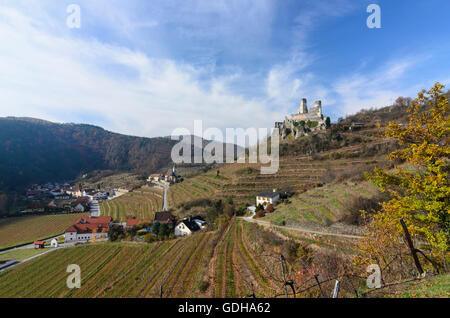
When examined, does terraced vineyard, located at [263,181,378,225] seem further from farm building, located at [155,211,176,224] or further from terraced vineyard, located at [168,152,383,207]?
farm building, located at [155,211,176,224]

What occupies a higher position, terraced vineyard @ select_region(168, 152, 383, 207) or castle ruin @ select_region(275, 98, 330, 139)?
castle ruin @ select_region(275, 98, 330, 139)

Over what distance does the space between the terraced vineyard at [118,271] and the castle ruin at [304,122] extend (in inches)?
1934

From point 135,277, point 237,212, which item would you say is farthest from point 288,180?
point 135,277

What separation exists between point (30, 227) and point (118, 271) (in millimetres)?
42339

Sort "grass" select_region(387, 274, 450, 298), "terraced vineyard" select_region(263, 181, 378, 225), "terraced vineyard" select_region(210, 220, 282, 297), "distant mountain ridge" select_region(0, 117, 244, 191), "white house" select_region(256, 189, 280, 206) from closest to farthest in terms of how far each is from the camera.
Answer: "grass" select_region(387, 274, 450, 298), "terraced vineyard" select_region(210, 220, 282, 297), "terraced vineyard" select_region(263, 181, 378, 225), "white house" select_region(256, 189, 280, 206), "distant mountain ridge" select_region(0, 117, 244, 191)

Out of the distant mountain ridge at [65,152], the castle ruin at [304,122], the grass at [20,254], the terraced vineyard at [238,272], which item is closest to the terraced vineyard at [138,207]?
the grass at [20,254]

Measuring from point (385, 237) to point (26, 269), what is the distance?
127 feet

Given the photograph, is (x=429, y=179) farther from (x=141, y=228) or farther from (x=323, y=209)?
(x=141, y=228)

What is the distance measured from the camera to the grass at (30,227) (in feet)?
127

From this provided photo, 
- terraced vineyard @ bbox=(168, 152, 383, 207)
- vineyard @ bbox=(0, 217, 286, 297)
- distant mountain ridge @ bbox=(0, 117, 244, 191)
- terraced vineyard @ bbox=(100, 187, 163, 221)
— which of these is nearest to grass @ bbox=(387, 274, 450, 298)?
vineyard @ bbox=(0, 217, 286, 297)

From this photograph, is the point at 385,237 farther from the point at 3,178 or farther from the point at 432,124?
the point at 3,178

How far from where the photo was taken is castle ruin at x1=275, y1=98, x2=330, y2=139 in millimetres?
60875

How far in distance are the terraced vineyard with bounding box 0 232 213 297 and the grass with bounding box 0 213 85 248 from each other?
15.7 m

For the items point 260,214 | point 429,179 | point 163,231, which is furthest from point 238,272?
point 163,231
